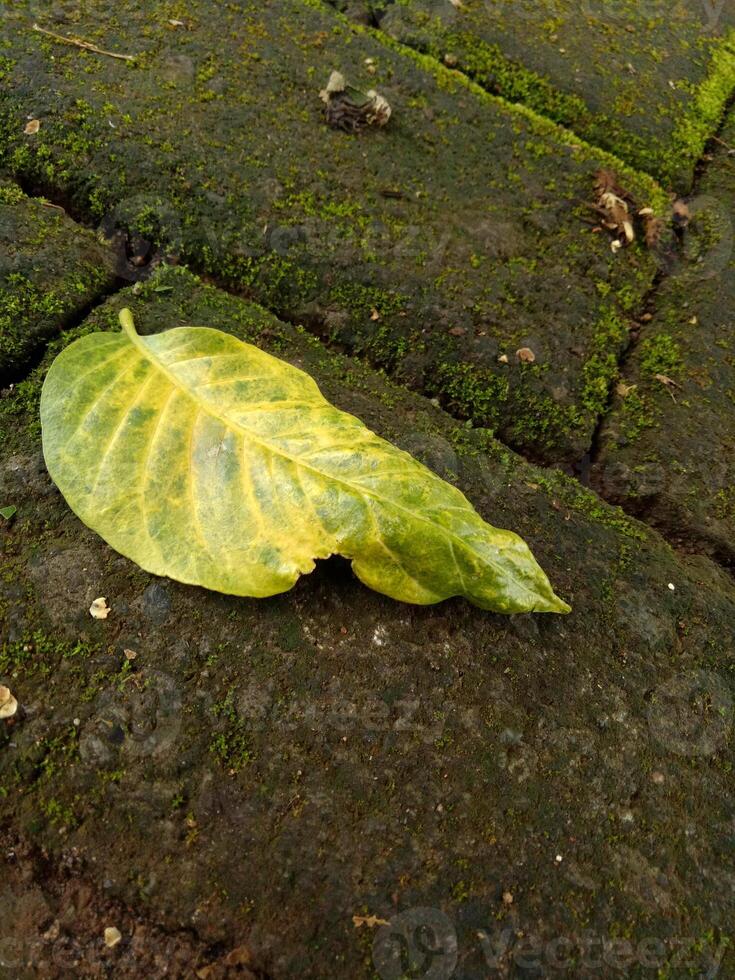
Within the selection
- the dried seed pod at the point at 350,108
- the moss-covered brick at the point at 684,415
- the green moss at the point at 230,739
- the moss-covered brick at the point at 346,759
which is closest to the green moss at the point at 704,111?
the moss-covered brick at the point at 684,415

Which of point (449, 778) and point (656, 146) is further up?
point (656, 146)

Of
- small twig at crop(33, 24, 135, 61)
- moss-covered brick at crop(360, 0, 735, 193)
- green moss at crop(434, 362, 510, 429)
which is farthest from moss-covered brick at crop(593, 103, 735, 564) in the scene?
small twig at crop(33, 24, 135, 61)

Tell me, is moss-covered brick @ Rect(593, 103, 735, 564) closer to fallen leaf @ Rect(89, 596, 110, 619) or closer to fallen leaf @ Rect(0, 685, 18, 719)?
fallen leaf @ Rect(89, 596, 110, 619)

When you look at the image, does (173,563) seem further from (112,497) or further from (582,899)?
(582,899)

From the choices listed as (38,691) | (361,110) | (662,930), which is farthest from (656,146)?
(38,691)

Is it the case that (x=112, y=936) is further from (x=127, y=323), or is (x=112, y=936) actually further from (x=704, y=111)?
(x=704, y=111)

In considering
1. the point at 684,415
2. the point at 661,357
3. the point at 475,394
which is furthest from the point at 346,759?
the point at 661,357
